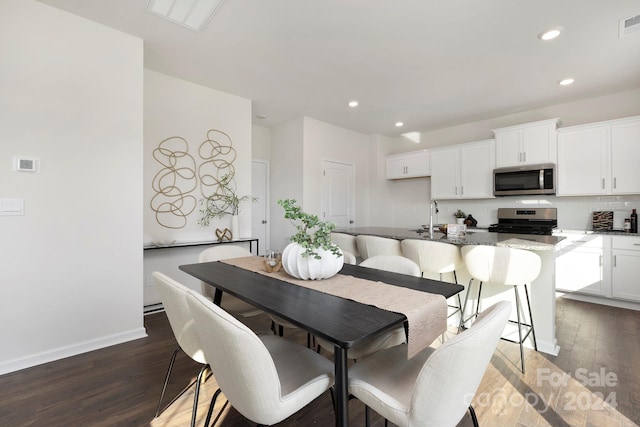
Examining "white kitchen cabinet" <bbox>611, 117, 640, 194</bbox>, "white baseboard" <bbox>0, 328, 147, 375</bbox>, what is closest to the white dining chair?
"white baseboard" <bbox>0, 328, 147, 375</bbox>

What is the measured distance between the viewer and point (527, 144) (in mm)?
4141

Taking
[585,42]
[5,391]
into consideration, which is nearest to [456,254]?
[585,42]

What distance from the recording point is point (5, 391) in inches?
73.3

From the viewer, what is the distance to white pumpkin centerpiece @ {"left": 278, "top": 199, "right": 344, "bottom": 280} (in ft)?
5.46

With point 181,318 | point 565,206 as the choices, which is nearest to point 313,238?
point 181,318

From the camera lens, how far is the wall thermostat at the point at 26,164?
212cm

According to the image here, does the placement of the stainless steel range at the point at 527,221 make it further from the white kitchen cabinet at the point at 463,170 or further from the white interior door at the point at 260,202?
the white interior door at the point at 260,202

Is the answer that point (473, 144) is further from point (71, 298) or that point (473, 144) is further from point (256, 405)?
point (71, 298)

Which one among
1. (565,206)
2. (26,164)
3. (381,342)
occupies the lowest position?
(381,342)

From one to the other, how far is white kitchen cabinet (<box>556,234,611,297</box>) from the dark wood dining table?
327cm

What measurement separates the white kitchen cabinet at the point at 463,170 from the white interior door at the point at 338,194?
4.91ft

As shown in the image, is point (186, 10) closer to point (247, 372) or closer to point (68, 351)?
point (247, 372)

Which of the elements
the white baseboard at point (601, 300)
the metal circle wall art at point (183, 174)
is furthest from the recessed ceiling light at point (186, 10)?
the white baseboard at point (601, 300)

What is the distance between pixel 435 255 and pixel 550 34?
2.13 meters
